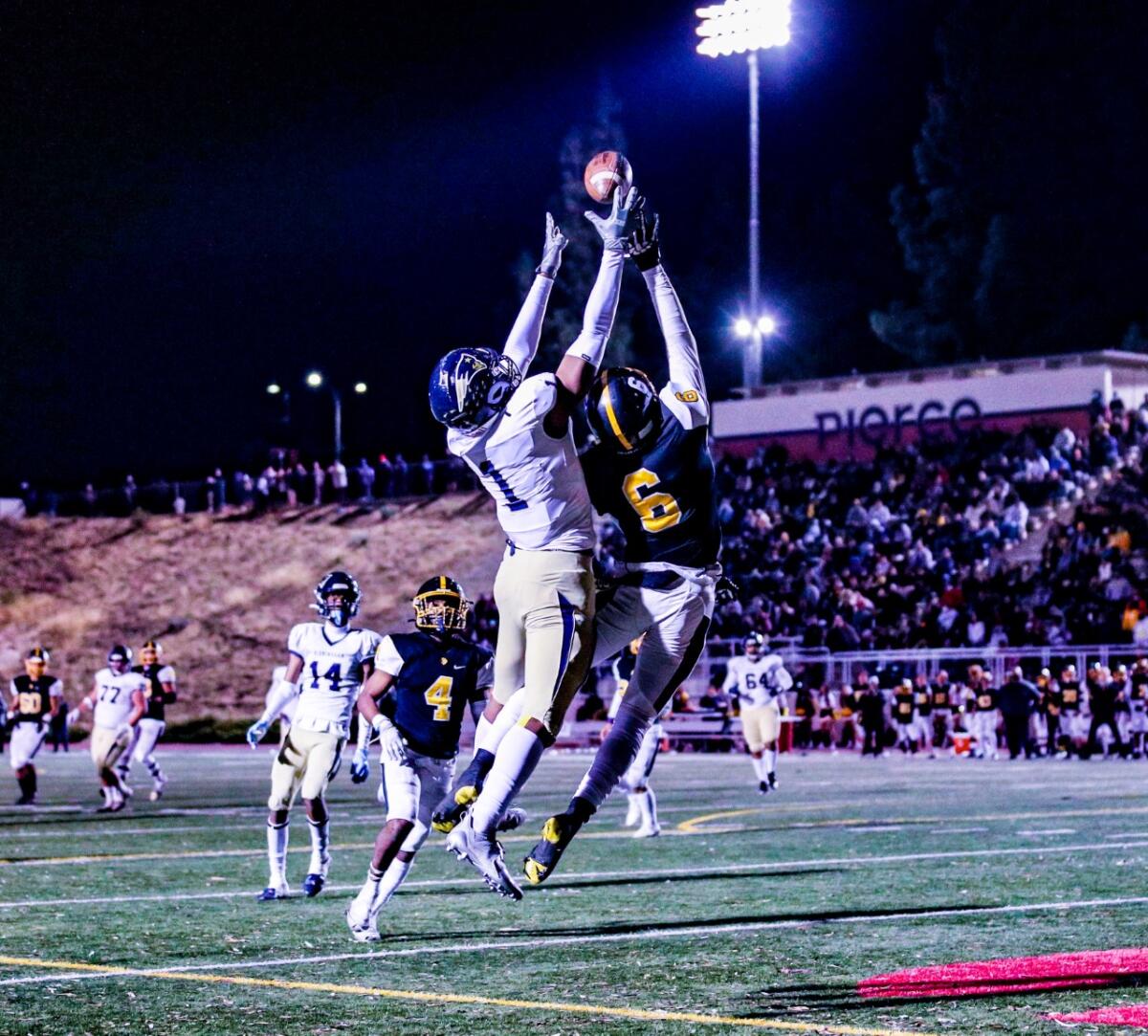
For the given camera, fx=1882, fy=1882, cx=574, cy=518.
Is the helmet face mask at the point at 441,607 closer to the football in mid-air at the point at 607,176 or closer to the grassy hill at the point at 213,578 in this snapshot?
the football in mid-air at the point at 607,176

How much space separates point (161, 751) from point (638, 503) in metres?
31.2

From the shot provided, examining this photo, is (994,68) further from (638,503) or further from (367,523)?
(638,503)

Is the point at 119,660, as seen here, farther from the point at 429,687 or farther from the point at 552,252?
the point at 552,252

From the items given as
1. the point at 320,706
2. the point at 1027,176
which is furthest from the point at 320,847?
the point at 1027,176

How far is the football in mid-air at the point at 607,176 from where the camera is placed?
7.38 m

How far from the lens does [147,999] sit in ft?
25.0

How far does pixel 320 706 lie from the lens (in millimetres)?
12273

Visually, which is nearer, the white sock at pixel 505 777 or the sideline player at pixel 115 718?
the white sock at pixel 505 777

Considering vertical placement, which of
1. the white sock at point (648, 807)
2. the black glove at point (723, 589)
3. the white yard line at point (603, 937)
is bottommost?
the white yard line at point (603, 937)

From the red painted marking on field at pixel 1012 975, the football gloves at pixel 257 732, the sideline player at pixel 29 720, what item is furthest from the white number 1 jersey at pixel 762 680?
the red painted marking on field at pixel 1012 975

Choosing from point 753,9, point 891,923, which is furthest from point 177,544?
point 891,923

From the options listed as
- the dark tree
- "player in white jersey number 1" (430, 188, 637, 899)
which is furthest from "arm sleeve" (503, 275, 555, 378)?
the dark tree

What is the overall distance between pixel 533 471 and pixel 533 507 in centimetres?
16

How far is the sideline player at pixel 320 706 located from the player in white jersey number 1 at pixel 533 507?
4.68 meters
